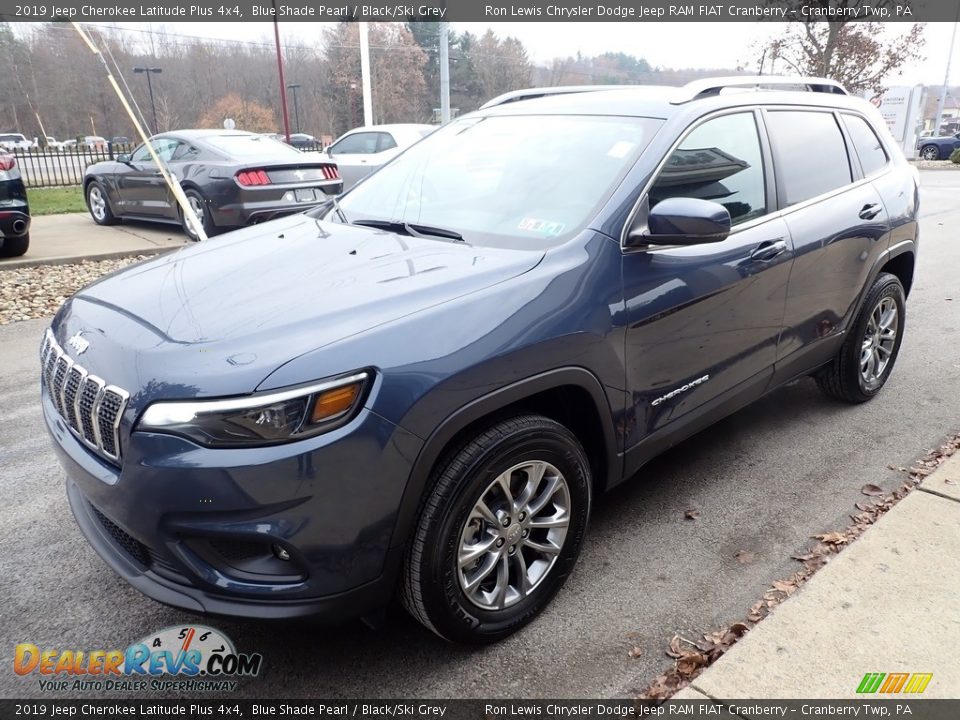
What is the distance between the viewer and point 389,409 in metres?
1.99

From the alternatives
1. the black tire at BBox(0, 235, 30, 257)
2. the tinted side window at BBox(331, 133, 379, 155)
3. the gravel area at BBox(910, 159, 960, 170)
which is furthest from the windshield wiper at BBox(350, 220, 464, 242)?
the gravel area at BBox(910, 159, 960, 170)

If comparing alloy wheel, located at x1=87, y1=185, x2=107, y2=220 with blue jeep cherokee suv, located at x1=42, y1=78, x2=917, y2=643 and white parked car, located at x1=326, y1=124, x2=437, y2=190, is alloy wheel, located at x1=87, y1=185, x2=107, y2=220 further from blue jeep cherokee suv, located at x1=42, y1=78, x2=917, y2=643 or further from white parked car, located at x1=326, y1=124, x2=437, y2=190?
blue jeep cherokee suv, located at x1=42, y1=78, x2=917, y2=643

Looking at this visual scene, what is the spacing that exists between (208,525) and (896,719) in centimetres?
200

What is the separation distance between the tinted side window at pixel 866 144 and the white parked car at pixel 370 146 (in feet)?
29.9

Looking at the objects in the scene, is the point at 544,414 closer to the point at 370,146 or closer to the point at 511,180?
the point at 511,180

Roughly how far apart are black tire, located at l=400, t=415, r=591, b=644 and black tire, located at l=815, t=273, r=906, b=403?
95.1 inches

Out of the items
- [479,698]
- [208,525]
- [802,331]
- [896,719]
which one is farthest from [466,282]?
[802,331]

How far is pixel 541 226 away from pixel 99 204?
438 inches

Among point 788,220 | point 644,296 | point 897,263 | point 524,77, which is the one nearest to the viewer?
point 644,296

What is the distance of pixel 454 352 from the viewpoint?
2.13 m

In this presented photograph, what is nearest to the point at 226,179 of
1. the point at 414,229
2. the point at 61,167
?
the point at 414,229

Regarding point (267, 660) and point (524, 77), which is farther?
point (524, 77)

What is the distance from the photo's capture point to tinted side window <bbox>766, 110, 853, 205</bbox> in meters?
3.56

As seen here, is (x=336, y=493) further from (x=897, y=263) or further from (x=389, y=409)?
(x=897, y=263)
